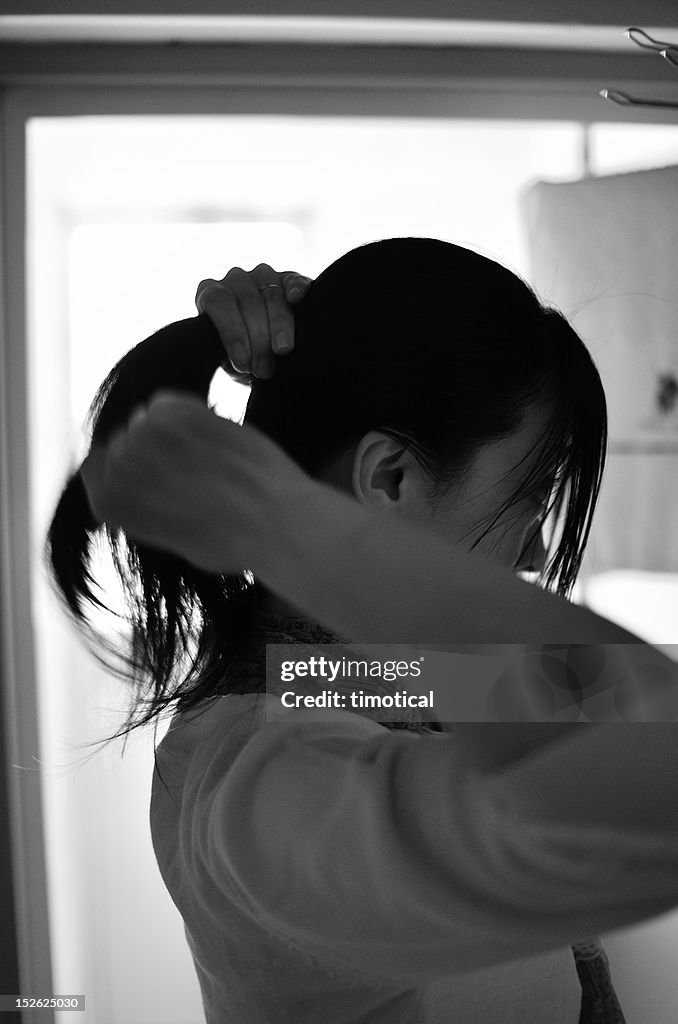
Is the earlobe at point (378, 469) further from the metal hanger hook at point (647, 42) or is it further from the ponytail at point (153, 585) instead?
the metal hanger hook at point (647, 42)

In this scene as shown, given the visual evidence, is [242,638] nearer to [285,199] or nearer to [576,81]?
[285,199]

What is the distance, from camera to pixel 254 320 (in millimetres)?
464

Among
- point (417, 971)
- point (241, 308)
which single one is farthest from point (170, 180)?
point (417, 971)

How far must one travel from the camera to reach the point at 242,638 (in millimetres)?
505

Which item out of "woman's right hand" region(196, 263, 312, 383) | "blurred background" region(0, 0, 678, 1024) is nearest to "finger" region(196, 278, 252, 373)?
"woman's right hand" region(196, 263, 312, 383)

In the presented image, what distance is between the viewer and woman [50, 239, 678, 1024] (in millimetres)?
315

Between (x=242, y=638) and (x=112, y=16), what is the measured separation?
1.60 feet

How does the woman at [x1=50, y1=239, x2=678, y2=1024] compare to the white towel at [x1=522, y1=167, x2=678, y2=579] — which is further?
the white towel at [x1=522, y1=167, x2=678, y2=579]

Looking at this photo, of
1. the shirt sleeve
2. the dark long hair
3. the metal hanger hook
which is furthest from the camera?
the metal hanger hook

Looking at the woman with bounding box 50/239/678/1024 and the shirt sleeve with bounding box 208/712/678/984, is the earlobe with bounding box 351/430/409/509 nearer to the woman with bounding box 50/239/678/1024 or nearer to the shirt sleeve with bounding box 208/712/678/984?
the woman with bounding box 50/239/678/1024

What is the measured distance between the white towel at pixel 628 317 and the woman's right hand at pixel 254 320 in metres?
0.23

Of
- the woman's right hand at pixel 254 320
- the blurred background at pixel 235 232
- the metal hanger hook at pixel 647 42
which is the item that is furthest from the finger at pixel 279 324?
the metal hanger hook at pixel 647 42

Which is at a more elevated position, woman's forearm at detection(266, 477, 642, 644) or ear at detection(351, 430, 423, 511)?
Result: ear at detection(351, 430, 423, 511)

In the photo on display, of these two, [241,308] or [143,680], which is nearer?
[241,308]
